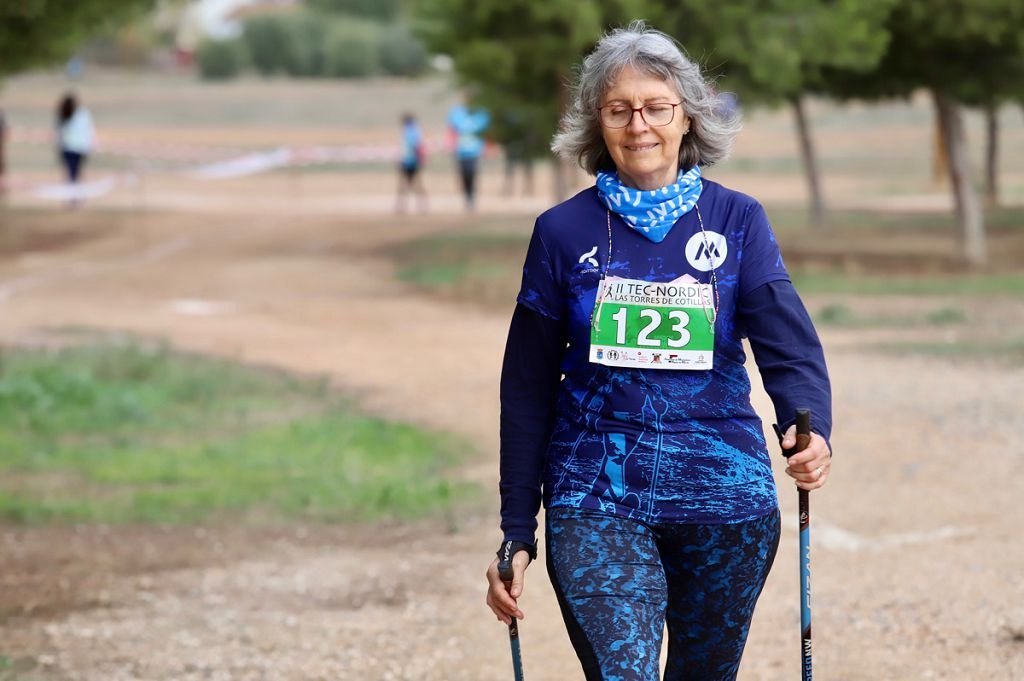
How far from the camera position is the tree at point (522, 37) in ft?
57.4

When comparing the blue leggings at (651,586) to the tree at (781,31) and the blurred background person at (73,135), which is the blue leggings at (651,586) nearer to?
the tree at (781,31)

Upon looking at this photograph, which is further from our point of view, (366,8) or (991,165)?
(366,8)

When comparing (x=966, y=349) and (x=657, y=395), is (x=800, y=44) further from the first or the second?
(x=657, y=395)

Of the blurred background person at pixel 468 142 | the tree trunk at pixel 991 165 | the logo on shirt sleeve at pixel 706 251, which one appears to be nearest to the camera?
the logo on shirt sleeve at pixel 706 251

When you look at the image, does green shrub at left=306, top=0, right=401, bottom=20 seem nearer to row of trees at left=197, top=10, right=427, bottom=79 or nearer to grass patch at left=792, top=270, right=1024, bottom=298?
row of trees at left=197, top=10, right=427, bottom=79

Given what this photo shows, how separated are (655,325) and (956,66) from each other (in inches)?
688

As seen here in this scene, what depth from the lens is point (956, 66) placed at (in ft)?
65.2

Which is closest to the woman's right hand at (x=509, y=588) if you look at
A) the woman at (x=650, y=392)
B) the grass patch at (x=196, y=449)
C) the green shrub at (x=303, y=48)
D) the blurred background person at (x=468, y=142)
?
the woman at (x=650, y=392)

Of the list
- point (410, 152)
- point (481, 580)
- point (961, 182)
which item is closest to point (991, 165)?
point (961, 182)

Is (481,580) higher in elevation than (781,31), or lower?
lower

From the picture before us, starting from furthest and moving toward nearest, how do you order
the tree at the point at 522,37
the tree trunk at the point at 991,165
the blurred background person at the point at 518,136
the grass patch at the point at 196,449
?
the tree trunk at the point at 991,165, the blurred background person at the point at 518,136, the tree at the point at 522,37, the grass patch at the point at 196,449

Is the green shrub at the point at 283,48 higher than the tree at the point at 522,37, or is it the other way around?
the tree at the point at 522,37

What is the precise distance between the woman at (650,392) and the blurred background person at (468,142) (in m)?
24.1

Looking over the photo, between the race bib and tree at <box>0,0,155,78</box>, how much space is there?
26.8ft
